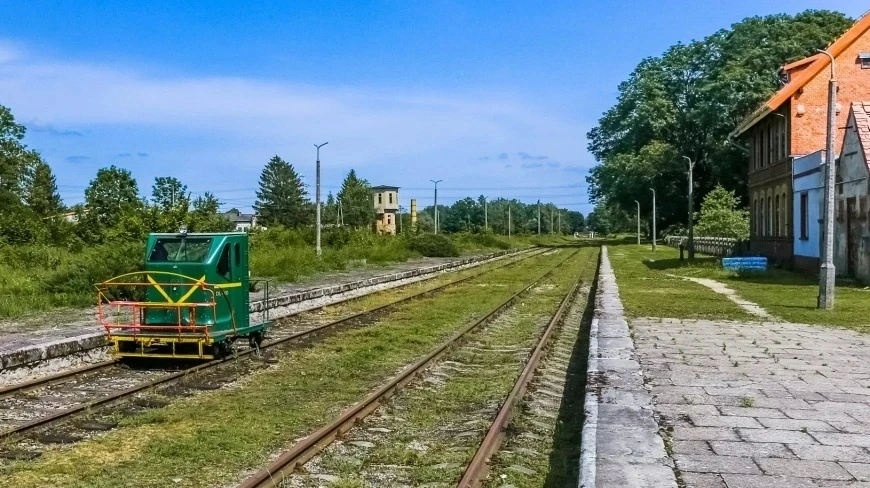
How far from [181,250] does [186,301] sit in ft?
2.64

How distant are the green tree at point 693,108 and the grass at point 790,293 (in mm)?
24022

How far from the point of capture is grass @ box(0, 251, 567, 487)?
6824 mm

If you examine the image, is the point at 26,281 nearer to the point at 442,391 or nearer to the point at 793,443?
the point at 442,391

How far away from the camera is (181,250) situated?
42.0ft

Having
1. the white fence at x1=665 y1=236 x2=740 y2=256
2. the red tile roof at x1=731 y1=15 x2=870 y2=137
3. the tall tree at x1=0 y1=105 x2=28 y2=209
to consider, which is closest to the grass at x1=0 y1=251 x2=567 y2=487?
the red tile roof at x1=731 y1=15 x2=870 y2=137

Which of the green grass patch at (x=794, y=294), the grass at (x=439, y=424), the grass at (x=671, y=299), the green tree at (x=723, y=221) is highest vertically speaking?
the green tree at (x=723, y=221)

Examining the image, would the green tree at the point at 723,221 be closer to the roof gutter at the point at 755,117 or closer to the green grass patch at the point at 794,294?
the roof gutter at the point at 755,117

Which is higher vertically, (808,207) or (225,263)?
(808,207)

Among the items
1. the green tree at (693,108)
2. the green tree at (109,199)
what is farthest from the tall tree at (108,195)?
the green tree at (693,108)

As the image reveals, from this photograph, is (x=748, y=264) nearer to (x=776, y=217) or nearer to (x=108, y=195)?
(x=776, y=217)

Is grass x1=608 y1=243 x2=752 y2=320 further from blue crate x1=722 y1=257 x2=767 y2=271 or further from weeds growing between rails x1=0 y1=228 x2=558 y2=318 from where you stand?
weeds growing between rails x1=0 y1=228 x2=558 y2=318

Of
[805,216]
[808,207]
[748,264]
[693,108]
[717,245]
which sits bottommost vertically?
[748,264]

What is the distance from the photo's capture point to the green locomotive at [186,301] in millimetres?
12180

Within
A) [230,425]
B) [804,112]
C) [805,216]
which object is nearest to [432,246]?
[804,112]
